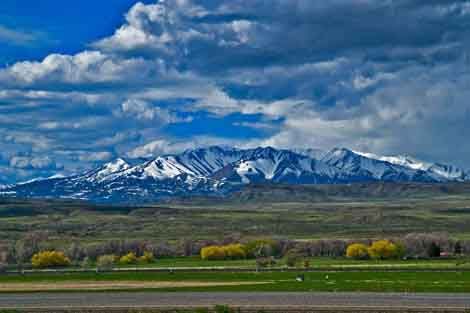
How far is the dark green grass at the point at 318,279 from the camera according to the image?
81.1 metres

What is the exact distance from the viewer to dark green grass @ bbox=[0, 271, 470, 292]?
81.1 m

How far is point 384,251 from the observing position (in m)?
148

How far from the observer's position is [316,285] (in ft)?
280

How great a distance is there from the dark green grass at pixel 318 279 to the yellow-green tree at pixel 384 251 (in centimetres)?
4052

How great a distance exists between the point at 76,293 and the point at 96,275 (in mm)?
28722

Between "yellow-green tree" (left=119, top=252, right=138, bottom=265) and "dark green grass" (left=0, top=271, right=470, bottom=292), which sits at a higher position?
"dark green grass" (left=0, top=271, right=470, bottom=292)

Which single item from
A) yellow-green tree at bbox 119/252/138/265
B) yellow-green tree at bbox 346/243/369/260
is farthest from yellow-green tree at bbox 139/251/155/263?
yellow-green tree at bbox 346/243/369/260

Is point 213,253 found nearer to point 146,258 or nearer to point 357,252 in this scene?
point 146,258

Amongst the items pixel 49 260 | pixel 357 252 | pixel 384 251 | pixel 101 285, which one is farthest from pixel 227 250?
pixel 101 285

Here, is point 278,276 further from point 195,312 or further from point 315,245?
point 315,245

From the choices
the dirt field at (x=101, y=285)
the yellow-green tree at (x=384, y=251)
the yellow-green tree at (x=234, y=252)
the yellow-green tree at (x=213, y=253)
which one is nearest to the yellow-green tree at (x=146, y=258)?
the yellow-green tree at (x=213, y=253)

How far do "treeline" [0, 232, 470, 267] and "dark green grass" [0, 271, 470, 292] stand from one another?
38.2 m

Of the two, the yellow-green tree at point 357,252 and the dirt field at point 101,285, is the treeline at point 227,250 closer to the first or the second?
the yellow-green tree at point 357,252

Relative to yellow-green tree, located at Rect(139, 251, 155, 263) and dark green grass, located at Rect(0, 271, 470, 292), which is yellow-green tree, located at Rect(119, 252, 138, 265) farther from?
dark green grass, located at Rect(0, 271, 470, 292)
